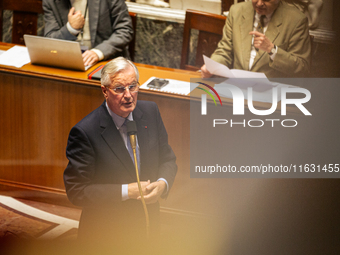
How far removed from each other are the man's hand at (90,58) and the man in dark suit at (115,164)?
94 centimetres

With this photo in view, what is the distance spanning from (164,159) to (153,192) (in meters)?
0.19

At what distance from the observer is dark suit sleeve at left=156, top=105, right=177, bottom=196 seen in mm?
1694

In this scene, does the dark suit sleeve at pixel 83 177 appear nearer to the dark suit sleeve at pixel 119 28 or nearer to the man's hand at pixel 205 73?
the man's hand at pixel 205 73

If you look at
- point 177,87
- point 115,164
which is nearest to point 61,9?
point 177,87

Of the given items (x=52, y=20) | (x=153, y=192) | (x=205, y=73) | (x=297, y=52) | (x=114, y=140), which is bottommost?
(x=153, y=192)

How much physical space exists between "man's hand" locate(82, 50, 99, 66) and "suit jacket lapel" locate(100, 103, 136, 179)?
3.27 feet

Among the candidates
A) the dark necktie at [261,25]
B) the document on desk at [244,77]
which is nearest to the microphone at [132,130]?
the document on desk at [244,77]

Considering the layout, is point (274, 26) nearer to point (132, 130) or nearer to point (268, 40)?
point (268, 40)

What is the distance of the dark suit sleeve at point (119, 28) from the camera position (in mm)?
2824

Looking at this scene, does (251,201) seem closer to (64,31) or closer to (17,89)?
(17,89)

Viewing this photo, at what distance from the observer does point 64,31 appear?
2.76m

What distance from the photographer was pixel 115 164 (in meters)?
1.59

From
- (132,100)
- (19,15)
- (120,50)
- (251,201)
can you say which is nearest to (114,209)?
(132,100)

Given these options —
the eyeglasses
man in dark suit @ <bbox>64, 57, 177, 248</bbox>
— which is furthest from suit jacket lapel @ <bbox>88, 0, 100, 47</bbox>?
the eyeglasses
